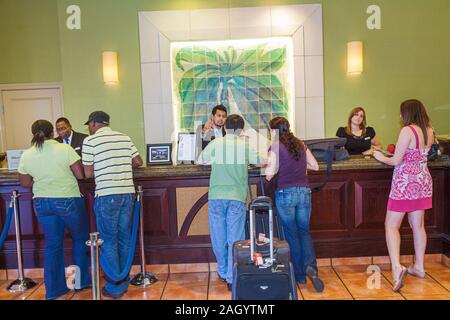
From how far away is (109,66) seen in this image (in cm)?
553

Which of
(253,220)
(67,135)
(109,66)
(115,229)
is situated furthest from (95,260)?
(109,66)

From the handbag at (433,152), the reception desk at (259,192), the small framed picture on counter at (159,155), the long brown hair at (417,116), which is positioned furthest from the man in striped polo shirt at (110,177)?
the handbag at (433,152)

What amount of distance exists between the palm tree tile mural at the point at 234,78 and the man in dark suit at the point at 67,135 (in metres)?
1.40

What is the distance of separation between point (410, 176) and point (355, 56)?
246cm

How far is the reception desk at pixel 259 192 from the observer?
4004mm

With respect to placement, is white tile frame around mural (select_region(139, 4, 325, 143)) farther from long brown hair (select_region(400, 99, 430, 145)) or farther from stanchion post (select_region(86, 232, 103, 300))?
stanchion post (select_region(86, 232, 103, 300))

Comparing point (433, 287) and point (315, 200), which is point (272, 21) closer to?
point (315, 200)

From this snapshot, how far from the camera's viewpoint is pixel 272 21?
5.58 meters

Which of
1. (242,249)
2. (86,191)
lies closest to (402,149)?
(242,249)

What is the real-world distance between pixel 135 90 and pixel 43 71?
1675mm

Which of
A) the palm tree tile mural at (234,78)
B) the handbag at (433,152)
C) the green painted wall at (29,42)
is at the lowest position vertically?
the handbag at (433,152)

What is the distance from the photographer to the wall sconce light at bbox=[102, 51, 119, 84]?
5.52 m

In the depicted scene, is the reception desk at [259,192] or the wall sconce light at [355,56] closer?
the reception desk at [259,192]

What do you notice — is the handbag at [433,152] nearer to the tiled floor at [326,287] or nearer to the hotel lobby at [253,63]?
the tiled floor at [326,287]
